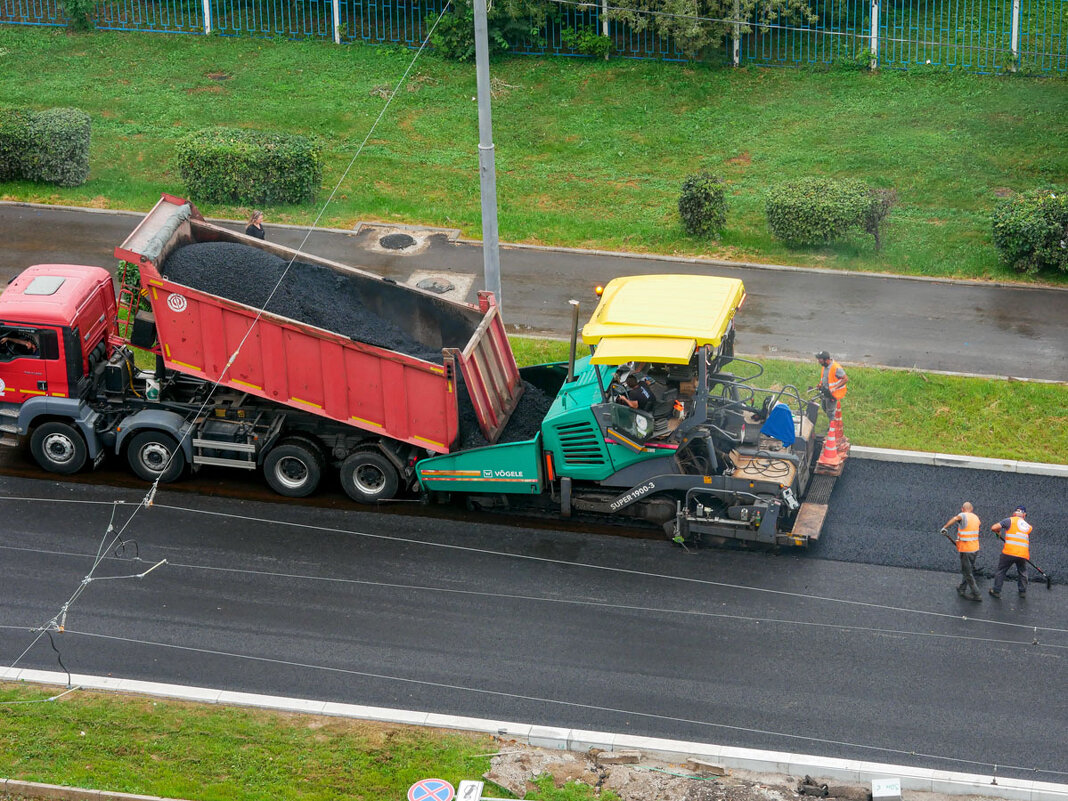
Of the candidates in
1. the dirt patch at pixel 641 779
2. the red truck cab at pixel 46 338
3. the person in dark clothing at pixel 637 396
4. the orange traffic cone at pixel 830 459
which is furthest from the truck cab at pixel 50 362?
the orange traffic cone at pixel 830 459

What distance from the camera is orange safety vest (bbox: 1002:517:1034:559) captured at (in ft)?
47.0

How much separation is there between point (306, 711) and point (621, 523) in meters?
4.89

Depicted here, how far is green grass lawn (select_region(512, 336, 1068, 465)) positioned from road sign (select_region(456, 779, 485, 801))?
27.5 ft

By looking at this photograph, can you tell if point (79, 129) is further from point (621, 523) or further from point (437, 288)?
point (621, 523)

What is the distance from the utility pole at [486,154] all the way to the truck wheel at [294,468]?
3402mm

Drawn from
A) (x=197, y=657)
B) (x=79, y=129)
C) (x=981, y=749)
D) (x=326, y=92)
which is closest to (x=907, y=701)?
(x=981, y=749)

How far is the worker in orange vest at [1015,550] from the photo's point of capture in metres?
14.3

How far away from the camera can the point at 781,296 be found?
22.2 meters

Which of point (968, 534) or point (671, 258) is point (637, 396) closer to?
point (968, 534)

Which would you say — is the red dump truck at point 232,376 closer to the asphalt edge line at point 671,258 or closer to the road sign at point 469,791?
the road sign at point 469,791

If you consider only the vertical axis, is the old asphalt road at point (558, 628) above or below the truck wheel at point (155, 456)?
below

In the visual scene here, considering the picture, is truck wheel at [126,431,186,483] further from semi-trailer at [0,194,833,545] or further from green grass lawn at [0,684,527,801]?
green grass lawn at [0,684,527,801]

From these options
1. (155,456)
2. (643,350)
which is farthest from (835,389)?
(155,456)

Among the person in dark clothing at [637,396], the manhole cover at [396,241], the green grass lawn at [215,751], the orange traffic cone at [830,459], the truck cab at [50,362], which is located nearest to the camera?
the green grass lawn at [215,751]
